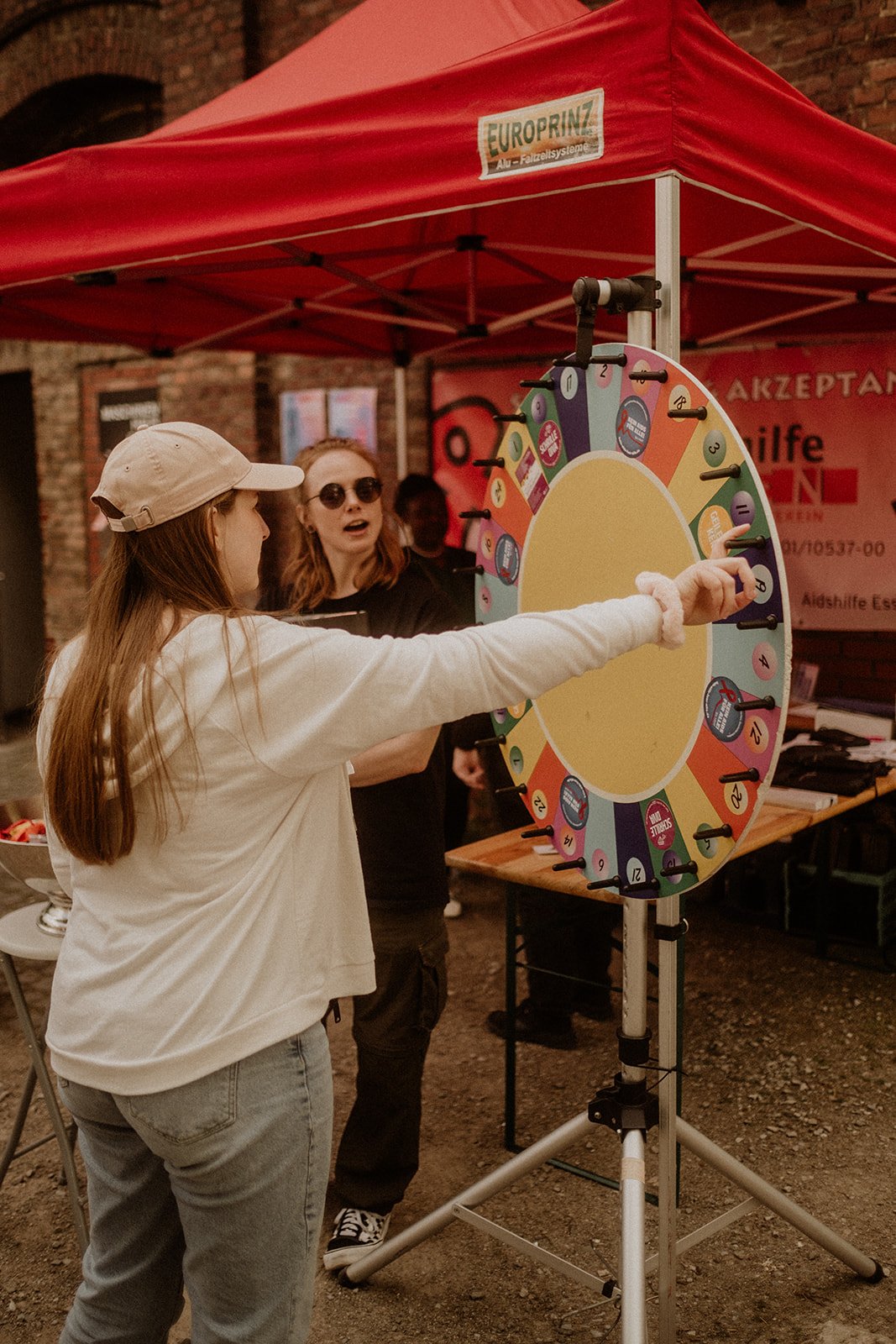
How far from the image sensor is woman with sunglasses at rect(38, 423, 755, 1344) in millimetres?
1488

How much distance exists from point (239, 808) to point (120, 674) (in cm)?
23

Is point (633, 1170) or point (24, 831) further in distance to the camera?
point (24, 831)

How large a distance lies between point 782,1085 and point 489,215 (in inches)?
123

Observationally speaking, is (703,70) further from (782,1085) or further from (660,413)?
(782,1085)

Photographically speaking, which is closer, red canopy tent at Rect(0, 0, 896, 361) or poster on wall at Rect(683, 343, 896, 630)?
red canopy tent at Rect(0, 0, 896, 361)

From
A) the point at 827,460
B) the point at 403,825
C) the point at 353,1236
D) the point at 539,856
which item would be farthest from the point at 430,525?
the point at 353,1236

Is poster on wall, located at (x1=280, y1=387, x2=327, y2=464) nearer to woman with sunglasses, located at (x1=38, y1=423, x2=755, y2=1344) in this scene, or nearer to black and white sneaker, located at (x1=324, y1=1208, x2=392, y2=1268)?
black and white sneaker, located at (x1=324, y1=1208, x2=392, y2=1268)

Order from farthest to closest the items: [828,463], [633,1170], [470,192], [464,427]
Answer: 1. [464,427]
2. [828,463]
3. [470,192]
4. [633,1170]

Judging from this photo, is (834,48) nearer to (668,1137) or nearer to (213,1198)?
(668,1137)

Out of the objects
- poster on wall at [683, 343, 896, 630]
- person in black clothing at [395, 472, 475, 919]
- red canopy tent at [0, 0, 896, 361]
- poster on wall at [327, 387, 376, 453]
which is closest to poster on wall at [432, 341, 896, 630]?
poster on wall at [683, 343, 896, 630]

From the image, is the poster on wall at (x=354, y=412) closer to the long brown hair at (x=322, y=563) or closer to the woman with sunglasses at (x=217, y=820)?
the long brown hair at (x=322, y=563)

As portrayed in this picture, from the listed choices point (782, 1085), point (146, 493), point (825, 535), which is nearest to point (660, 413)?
point (146, 493)

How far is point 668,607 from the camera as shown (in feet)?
5.23

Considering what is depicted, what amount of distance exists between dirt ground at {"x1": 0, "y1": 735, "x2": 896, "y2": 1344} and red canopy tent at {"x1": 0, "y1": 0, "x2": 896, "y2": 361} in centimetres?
207
